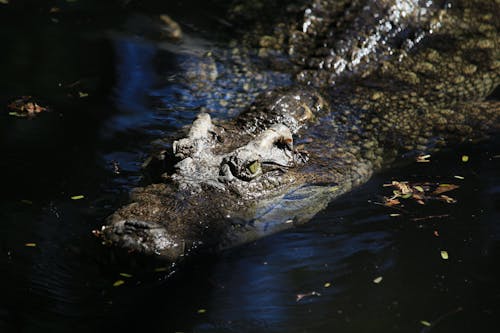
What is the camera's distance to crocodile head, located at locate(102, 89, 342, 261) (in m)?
5.15

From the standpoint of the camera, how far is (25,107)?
8008mm

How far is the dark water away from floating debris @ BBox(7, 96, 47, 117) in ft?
0.37

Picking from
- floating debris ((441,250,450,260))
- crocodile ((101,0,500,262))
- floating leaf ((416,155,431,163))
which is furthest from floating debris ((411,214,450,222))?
floating leaf ((416,155,431,163))

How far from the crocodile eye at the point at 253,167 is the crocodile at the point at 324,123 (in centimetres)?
1

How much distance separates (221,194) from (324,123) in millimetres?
2117

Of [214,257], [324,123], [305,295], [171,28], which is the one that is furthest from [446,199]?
[171,28]

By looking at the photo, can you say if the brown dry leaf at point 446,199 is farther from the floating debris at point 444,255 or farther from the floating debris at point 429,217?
the floating debris at point 444,255

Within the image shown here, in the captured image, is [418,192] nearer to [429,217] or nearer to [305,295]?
[429,217]

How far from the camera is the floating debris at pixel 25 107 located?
792 cm

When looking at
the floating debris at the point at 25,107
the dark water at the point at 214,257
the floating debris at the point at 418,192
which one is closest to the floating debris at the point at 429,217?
the dark water at the point at 214,257

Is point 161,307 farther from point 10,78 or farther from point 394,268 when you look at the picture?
point 10,78

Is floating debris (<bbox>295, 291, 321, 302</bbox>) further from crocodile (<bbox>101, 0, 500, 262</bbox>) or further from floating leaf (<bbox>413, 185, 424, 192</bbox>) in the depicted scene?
floating leaf (<bbox>413, 185, 424, 192</bbox>)

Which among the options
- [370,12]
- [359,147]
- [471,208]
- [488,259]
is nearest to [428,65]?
[370,12]

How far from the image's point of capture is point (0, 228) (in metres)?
5.81
